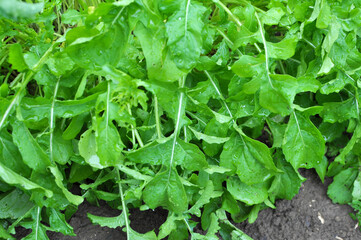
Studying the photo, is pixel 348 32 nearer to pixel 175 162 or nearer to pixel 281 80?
pixel 281 80

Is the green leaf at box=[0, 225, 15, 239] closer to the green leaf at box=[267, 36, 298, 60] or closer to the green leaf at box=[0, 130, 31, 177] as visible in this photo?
the green leaf at box=[0, 130, 31, 177]

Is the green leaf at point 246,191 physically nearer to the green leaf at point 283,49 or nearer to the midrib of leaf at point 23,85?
the green leaf at point 283,49

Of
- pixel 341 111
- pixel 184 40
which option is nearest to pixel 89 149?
pixel 184 40

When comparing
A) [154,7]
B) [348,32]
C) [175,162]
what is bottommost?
[175,162]

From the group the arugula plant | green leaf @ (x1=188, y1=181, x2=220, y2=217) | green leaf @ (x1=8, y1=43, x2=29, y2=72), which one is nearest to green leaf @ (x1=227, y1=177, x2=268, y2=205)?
the arugula plant

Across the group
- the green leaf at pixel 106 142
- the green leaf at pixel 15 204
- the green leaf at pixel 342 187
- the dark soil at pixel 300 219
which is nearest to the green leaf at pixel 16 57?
the green leaf at pixel 106 142

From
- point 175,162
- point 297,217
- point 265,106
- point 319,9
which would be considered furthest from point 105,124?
point 297,217

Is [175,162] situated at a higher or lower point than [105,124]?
lower

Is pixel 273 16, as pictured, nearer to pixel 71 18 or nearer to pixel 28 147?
pixel 71 18
